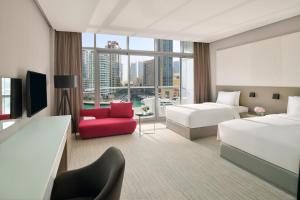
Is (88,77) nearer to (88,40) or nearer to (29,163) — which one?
(88,40)

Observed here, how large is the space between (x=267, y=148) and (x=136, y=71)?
4.65 meters

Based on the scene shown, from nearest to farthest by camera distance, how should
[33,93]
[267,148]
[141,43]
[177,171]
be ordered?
[267,148] → [33,93] → [177,171] → [141,43]

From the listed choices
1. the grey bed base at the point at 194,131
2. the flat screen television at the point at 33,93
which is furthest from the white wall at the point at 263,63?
the flat screen television at the point at 33,93

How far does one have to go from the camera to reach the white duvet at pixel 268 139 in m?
2.36

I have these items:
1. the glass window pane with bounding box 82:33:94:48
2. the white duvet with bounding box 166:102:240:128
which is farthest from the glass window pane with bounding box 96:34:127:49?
the white duvet with bounding box 166:102:240:128

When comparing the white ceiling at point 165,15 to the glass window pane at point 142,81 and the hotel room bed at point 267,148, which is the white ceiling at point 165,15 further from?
the hotel room bed at point 267,148

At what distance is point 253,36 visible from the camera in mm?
5250

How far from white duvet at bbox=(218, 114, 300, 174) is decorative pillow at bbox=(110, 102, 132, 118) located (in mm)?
2570

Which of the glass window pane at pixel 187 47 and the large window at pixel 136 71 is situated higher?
the glass window pane at pixel 187 47

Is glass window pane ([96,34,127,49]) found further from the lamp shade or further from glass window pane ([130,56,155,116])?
the lamp shade

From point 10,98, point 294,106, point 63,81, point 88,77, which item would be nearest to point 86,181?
point 10,98

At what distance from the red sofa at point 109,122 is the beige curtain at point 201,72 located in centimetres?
262

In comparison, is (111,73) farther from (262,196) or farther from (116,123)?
(262,196)

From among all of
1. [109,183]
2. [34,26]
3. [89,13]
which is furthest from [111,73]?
[109,183]
